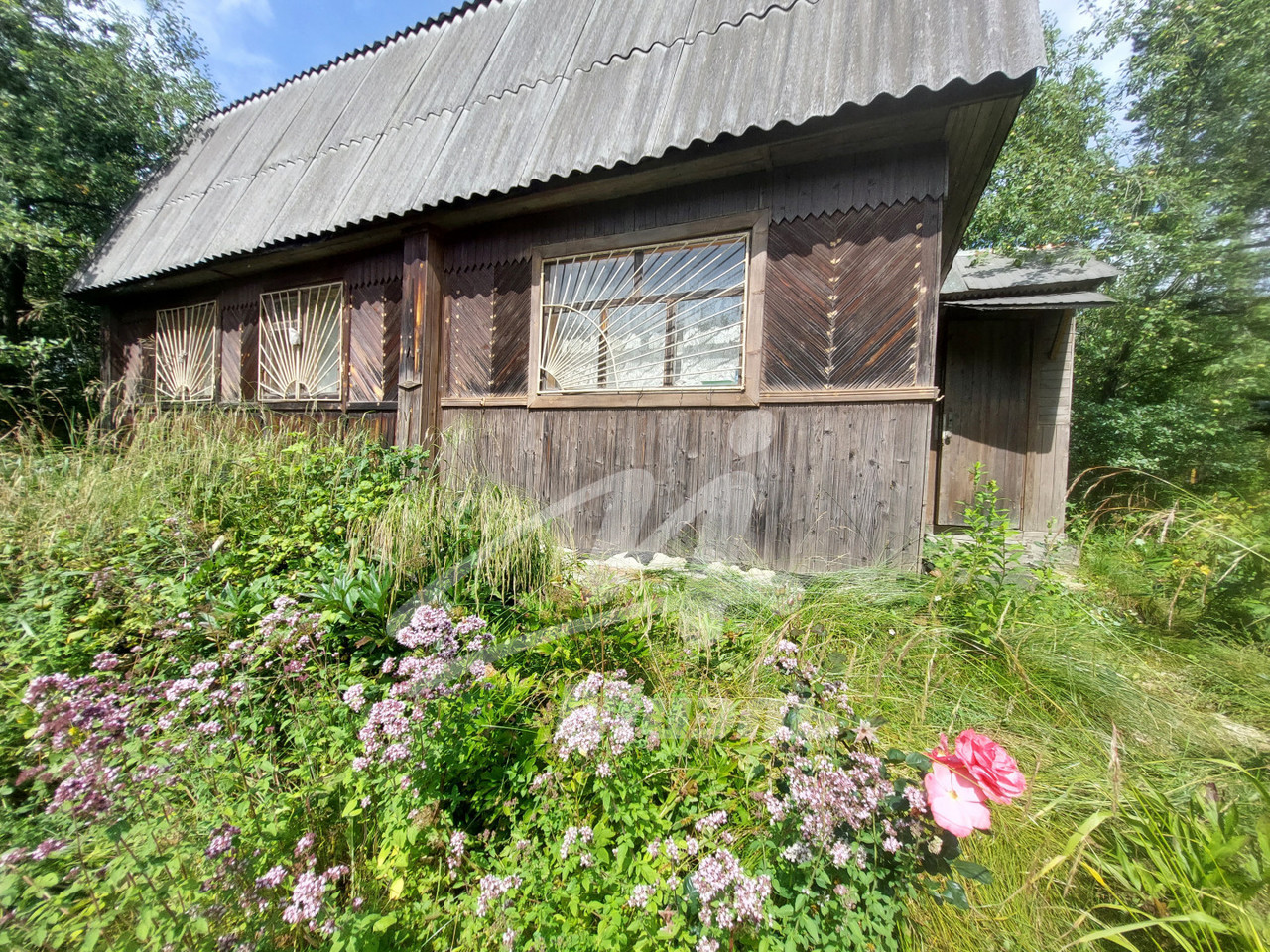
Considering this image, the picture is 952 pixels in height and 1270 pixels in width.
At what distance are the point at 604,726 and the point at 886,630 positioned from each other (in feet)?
5.44

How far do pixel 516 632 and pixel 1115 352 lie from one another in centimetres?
1243

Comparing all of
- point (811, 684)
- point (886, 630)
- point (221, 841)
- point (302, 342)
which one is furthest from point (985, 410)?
point (302, 342)

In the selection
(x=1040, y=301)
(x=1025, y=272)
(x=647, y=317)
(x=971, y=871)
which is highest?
(x=1025, y=272)

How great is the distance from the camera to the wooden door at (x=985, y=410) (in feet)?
19.0

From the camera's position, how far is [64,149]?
24.0 feet

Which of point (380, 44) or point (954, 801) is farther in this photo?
point (380, 44)

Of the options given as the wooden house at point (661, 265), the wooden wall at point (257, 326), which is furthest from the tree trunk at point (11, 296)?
the wooden house at point (661, 265)

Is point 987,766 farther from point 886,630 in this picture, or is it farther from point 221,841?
point 221,841

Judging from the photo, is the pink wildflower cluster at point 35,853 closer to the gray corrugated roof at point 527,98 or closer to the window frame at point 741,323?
the window frame at point 741,323

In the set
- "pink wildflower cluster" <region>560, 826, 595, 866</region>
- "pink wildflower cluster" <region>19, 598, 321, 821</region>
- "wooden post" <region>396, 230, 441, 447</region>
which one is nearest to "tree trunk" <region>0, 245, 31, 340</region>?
"wooden post" <region>396, 230, 441, 447</region>

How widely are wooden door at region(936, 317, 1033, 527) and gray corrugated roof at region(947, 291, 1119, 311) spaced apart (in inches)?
17.8

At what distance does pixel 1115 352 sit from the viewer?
30.0 feet

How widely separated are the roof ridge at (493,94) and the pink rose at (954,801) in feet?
15.5

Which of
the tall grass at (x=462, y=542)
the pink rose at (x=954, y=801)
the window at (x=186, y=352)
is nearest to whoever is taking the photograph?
the pink rose at (x=954, y=801)
